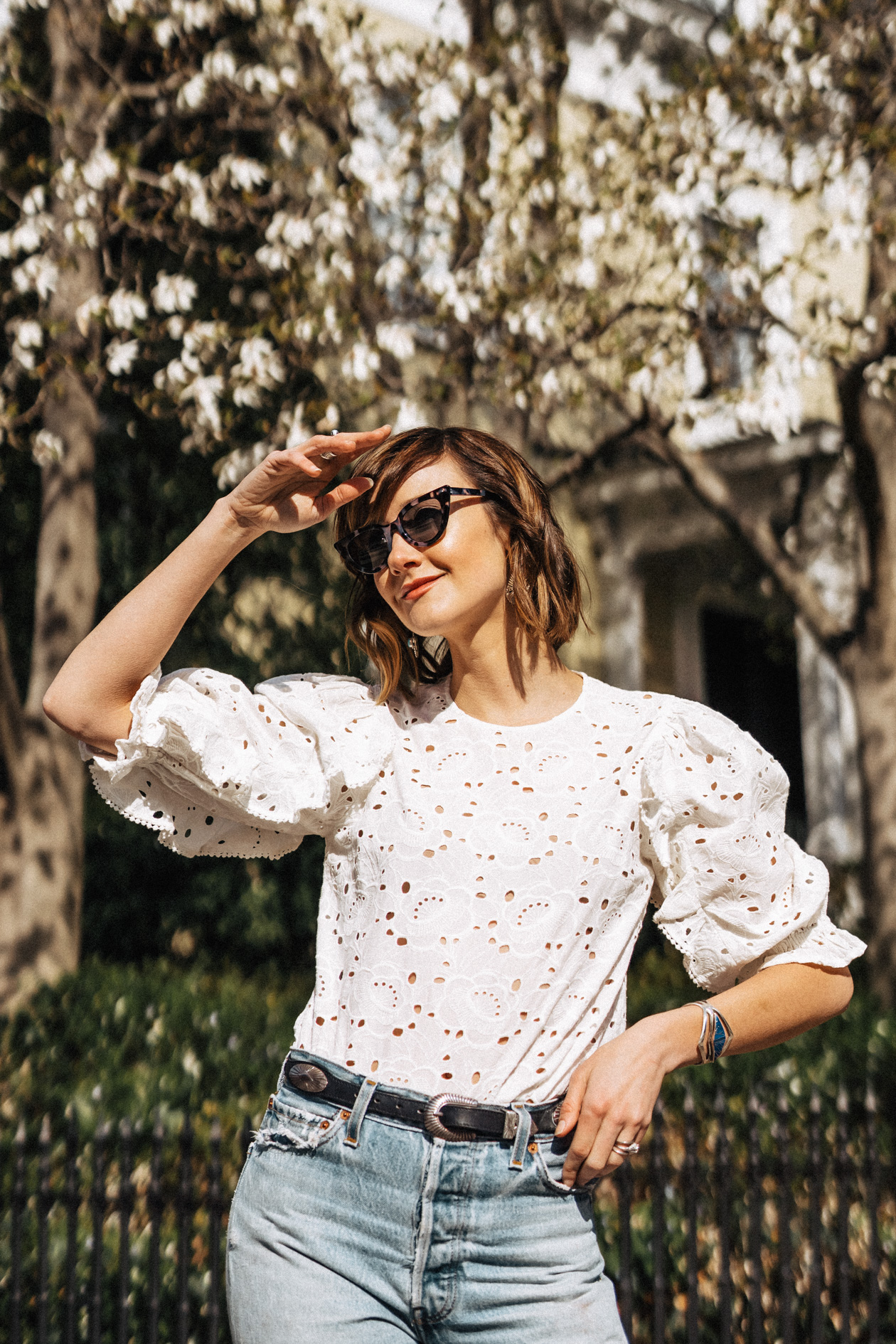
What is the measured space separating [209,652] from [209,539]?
652 centimetres

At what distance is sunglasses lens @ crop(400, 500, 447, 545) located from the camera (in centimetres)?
196

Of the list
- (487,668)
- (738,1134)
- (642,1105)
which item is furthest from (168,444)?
(642,1105)

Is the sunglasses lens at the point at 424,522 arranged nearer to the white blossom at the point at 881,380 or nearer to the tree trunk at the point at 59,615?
the tree trunk at the point at 59,615

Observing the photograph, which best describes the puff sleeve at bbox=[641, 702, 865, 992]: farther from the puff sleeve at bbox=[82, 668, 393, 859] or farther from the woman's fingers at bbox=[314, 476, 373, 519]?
the woman's fingers at bbox=[314, 476, 373, 519]

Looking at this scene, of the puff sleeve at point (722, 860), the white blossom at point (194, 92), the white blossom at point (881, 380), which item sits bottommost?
the puff sleeve at point (722, 860)

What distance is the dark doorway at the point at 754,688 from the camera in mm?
13258

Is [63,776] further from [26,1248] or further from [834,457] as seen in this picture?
[834,457]

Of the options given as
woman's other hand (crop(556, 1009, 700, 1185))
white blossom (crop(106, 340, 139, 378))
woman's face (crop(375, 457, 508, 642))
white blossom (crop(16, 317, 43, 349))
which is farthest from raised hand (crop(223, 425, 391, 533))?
white blossom (crop(16, 317, 43, 349))

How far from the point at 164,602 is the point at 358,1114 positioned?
0.78m

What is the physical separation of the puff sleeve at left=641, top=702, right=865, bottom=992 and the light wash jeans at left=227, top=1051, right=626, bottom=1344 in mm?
410

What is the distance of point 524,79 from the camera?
6.62m

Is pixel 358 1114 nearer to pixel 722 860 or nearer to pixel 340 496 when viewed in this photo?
pixel 722 860

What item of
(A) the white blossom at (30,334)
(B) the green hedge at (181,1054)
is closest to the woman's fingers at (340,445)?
(B) the green hedge at (181,1054)

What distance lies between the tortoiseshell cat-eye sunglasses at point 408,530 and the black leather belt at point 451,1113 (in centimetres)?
81
